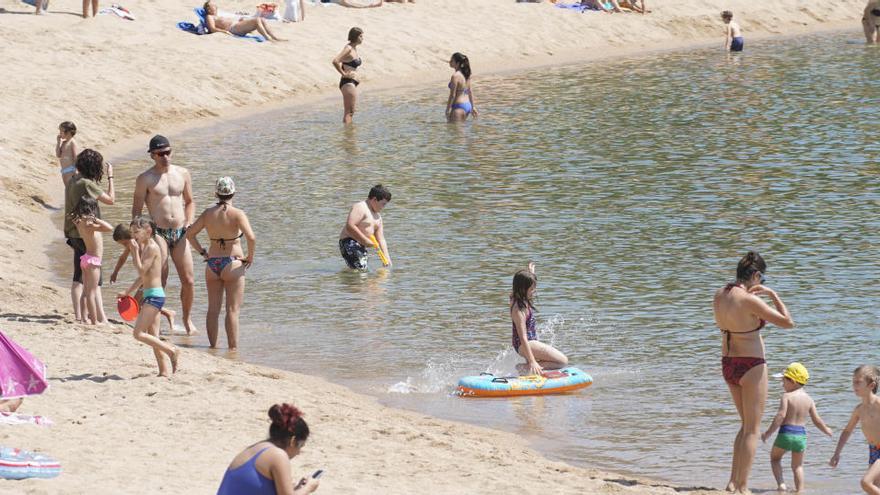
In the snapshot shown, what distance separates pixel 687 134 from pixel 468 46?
11775 millimetres

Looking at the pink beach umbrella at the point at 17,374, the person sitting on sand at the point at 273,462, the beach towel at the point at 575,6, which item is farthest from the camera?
the beach towel at the point at 575,6

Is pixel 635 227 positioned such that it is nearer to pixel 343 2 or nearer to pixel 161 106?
pixel 161 106

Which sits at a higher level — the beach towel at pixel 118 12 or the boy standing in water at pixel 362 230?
the beach towel at pixel 118 12

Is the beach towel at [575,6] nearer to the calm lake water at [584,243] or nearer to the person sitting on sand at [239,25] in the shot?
the calm lake water at [584,243]

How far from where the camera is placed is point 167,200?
13.1 m

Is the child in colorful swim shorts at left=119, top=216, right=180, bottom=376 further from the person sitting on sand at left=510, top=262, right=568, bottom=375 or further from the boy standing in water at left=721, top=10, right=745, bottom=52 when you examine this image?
the boy standing in water at left=721, top=10, right=745, bottom=52

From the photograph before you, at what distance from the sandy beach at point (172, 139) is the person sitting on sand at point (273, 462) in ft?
5.56

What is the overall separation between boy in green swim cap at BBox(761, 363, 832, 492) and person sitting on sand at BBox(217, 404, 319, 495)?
384cm

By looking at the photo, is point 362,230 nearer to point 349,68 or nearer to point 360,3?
point 349,68

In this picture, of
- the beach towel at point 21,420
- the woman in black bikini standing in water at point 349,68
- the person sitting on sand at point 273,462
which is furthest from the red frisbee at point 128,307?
the woman in black bikini standing in water at point 349,68

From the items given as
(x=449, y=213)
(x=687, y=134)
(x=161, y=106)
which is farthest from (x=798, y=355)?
(x=161, y=106)

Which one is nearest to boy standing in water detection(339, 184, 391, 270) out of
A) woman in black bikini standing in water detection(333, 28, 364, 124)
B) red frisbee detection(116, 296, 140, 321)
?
red frisbee detection(116, 296, 140, 321)

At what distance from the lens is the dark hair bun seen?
22.8 feet

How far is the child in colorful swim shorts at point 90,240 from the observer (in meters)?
12.5
